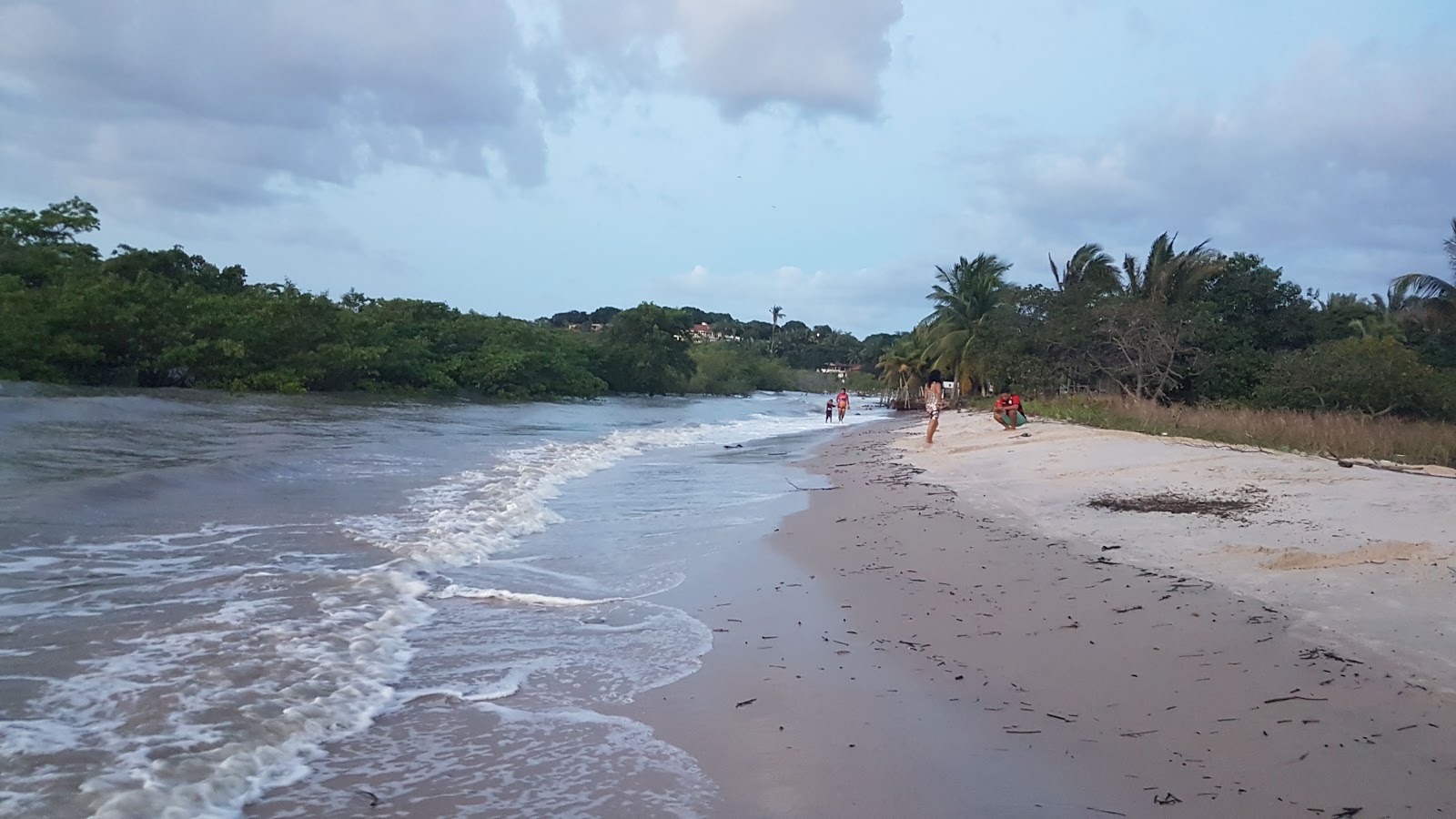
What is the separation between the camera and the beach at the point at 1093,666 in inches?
117

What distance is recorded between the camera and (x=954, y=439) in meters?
18.9

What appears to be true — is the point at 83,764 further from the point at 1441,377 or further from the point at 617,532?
the point at 1441,377

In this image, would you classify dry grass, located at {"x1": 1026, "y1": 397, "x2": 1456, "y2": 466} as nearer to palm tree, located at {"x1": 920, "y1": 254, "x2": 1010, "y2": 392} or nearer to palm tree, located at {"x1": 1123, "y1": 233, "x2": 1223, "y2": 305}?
palm tree, located at {"x1": 1123, "y1": 233, "x2": 1223, "y2": 305}

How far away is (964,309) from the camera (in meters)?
45.2

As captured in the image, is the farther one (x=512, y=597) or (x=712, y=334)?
(x=712, y=334)

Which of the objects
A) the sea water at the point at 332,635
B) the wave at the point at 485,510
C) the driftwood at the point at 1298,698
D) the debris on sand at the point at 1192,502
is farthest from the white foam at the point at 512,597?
the debris on sand at the point at 1192,502

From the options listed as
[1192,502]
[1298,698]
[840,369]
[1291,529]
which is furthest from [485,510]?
[840,369]

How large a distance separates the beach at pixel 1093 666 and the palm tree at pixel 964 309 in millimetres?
36261

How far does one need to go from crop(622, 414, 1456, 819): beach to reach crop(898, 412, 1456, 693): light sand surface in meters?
0.03

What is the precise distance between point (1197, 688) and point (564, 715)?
2777mm

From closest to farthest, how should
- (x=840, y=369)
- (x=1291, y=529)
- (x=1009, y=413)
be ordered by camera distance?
(x=1291, y=529) → (x=1009, y=413) → (x=840, y=369)

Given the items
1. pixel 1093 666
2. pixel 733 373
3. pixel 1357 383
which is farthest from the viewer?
pixel 733 373

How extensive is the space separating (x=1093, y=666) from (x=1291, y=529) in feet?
11.4

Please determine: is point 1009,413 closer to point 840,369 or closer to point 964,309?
point 964,309
